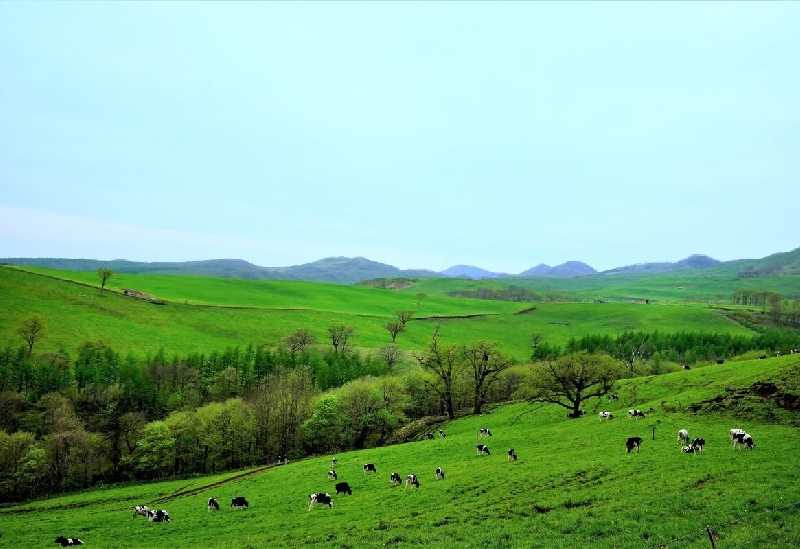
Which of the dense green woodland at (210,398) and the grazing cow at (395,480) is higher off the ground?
the grazing cow at (395,480)

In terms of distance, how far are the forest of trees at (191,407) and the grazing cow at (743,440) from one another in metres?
32.1

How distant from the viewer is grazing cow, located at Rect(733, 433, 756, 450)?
3106 cm

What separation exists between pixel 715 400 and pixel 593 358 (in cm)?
1848

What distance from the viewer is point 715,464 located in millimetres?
28250

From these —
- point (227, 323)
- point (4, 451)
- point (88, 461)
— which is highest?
point (227, 323)

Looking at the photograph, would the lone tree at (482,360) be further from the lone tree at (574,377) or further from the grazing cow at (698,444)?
the grazing cow at (698,444)

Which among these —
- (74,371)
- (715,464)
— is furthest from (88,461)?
(715,464)

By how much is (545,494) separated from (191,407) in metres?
80.0

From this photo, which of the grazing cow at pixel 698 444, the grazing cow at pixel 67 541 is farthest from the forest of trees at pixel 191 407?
the grazing cow at pixel 67 541

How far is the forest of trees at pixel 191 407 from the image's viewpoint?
71.1 meters

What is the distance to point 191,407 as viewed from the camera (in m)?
88.3

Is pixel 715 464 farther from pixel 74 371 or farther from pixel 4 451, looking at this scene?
pixel 74 371

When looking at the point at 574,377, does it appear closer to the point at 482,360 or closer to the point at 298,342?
the point at 482,360

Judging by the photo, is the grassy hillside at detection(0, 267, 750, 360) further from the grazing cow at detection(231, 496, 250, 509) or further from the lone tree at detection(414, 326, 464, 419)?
the grazing cow at detection(231, 496, 250, 509)
